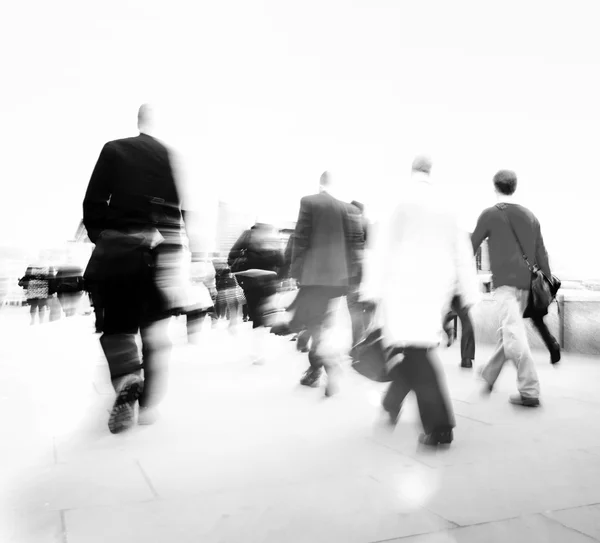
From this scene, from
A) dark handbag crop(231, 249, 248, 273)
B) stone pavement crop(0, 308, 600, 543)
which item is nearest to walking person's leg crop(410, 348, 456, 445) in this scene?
stone pavement crop(0, 308, 600, 543)

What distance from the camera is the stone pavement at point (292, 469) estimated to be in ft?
8.84

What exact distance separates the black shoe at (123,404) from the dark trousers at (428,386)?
1.69m

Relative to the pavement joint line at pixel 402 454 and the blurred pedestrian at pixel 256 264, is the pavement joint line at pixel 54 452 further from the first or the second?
the blurred pedestrian at pixel 256 264

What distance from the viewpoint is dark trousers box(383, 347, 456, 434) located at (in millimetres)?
3908

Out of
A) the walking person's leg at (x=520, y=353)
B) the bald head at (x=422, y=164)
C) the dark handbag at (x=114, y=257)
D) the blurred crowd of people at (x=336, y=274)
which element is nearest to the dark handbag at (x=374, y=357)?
the blurred crowd of people at (x=336, y=274)

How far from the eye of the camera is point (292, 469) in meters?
3.54

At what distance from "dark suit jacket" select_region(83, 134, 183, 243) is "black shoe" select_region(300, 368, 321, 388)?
2.28 meters

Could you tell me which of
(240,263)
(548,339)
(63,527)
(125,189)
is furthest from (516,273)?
(240,263)

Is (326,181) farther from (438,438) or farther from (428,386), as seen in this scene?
(438,438)

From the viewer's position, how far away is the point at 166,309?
450 centimetres

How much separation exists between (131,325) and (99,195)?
0.88 metres

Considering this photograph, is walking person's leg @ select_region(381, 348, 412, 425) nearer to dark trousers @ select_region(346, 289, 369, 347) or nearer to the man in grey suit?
the man in grey suit

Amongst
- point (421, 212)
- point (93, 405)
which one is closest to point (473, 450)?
point (421, 212)

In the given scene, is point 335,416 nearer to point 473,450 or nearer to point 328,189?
point 473,450
